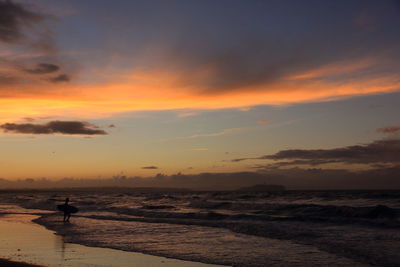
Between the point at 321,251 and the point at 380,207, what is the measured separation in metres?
20.2

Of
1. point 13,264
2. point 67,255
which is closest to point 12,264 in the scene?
point 13,264

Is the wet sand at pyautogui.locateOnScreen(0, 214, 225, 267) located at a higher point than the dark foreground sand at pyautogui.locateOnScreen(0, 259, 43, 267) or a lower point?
lower

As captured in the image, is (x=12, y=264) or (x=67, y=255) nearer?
(x=12, y=264)

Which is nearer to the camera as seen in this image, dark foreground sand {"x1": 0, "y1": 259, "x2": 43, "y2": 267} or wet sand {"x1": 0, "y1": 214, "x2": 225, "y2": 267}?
dark foreground sand {"x1": 0, "y1": 259, "x2": 43, "y2": 267}

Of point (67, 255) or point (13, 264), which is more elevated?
point (13, 264)

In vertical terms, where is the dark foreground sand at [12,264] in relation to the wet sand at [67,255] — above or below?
above

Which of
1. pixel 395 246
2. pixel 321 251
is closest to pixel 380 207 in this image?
pixel 395 246

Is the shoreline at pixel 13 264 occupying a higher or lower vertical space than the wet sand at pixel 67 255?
higher

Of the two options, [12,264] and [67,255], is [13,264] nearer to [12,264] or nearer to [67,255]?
[12,264]

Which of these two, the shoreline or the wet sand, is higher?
the shoreline

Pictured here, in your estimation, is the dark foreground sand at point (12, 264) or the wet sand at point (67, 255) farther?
the wet sand at point (67, 255)

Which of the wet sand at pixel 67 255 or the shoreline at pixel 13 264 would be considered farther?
the wet sand at pixel 67 255

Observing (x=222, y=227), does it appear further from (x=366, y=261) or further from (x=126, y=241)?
(x=366, y=261)

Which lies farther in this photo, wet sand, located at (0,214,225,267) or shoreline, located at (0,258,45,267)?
wet sand, located at (0,214,225,267)
